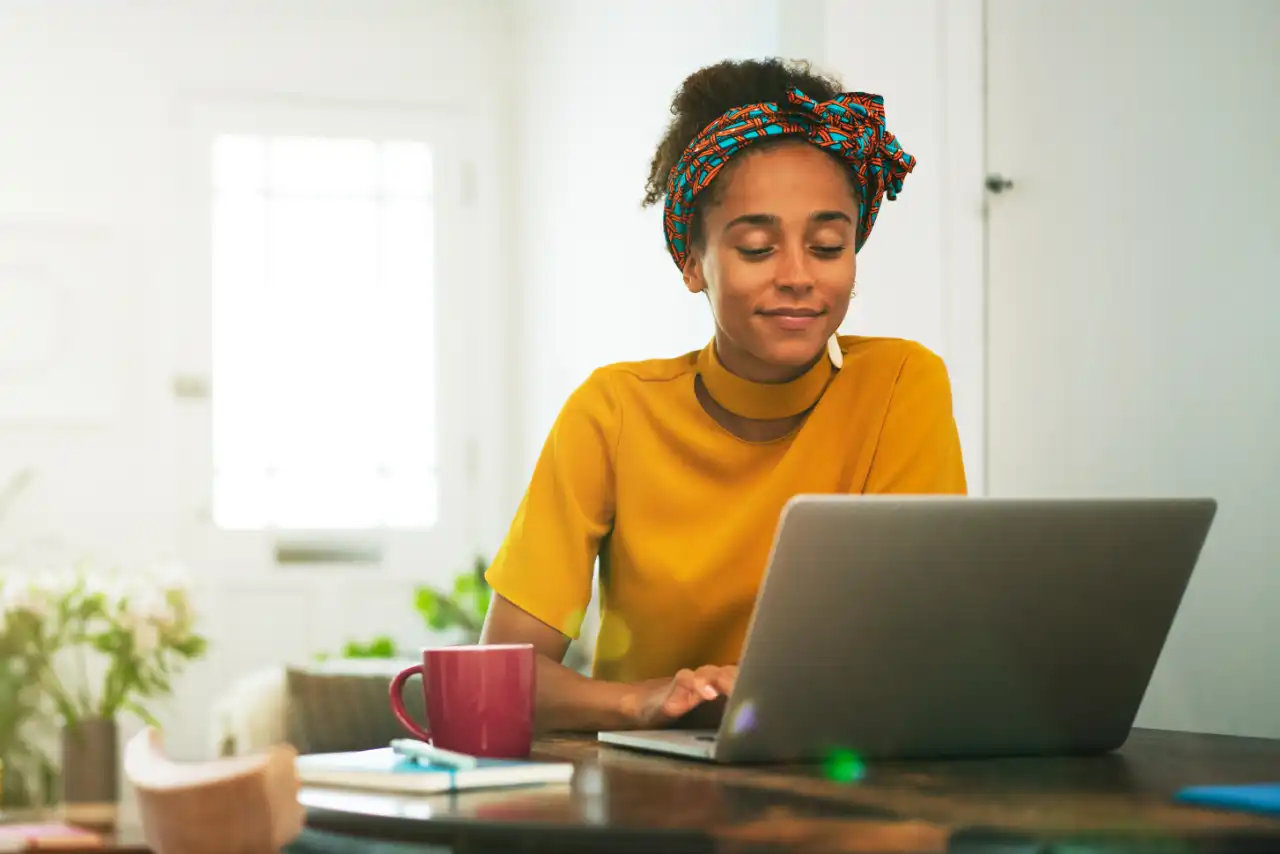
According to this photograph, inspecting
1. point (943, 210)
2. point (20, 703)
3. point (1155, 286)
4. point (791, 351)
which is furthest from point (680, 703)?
point (20, 703)

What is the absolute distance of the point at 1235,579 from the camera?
2.03 m

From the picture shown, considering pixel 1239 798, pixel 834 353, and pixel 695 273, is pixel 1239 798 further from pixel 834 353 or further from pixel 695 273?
pixel 695 273

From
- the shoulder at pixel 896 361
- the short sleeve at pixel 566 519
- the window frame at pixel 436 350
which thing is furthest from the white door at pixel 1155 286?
the window frame at pixel 436 350

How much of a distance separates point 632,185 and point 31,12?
265 centimetres

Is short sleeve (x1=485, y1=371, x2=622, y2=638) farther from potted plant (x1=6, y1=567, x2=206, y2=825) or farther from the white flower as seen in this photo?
the white flower

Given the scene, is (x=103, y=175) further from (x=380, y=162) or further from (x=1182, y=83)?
(x=1182, y=83)

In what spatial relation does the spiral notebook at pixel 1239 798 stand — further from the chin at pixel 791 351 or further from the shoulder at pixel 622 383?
the shoulder at pixel 622 383

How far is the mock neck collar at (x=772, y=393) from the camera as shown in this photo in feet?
5.13

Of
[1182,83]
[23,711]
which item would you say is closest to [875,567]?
[1182,83]

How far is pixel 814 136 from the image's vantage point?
1456mm

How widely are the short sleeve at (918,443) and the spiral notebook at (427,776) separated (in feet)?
2.17

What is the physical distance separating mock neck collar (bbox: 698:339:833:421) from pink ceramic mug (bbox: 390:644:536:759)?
564mm

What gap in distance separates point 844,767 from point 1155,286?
4.65 ft

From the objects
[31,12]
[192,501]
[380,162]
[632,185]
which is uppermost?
[31,12]
